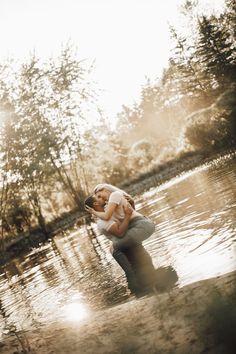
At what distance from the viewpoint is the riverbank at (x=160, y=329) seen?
328cm

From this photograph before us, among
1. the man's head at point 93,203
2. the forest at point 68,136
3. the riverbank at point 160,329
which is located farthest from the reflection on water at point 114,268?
the forest at point 68,136

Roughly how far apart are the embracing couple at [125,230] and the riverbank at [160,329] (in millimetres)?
1202

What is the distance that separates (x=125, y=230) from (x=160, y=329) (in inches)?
100

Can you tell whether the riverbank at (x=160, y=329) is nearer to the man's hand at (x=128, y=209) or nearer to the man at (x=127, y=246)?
Result: the man at (x=127, y=246)

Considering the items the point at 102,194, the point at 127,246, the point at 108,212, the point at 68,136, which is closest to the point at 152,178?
the point at 68,136

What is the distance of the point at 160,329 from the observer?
3707 mm

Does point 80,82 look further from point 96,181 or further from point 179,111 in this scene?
point 179,111

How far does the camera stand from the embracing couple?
6102mm

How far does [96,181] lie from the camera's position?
40188 millimetres

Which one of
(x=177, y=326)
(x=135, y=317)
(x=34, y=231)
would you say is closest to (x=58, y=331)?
(x=135, y=317)

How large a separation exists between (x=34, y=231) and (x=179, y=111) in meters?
65.6

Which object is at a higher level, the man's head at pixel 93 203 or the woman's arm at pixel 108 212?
the man's head at pixel 93 203

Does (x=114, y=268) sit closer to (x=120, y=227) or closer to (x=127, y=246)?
(x=127, y=246)

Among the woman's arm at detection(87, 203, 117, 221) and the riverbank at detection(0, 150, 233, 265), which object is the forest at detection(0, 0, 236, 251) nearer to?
the riverbank at detection(0, 150, 233, 265)
